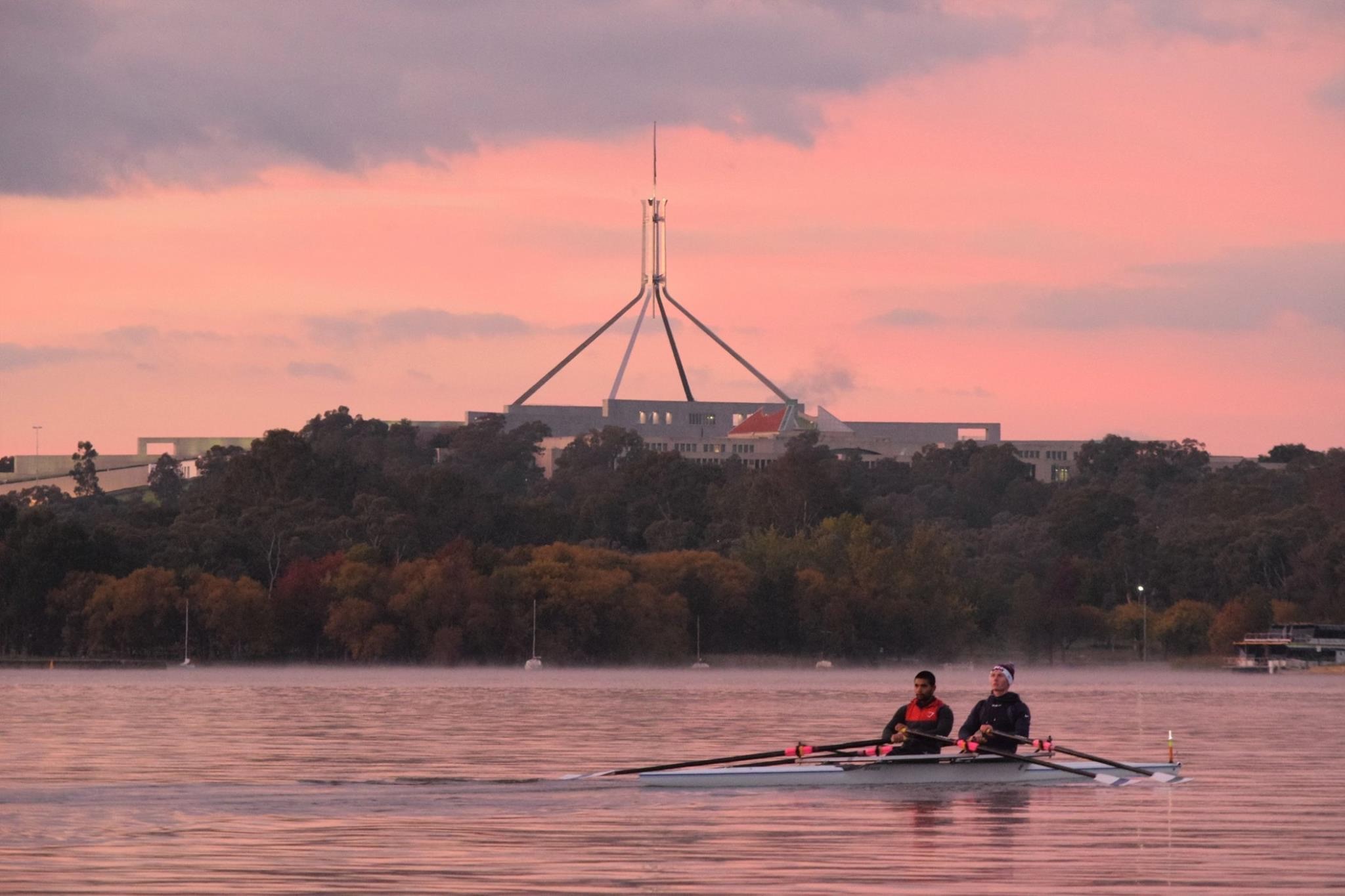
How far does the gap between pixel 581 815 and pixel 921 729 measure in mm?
6121

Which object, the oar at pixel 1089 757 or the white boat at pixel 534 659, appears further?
the white boat at pixel 534 659

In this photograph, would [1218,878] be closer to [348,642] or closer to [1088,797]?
[1088,797]

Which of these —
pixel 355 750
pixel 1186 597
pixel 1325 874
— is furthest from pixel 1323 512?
pixel 1325 874

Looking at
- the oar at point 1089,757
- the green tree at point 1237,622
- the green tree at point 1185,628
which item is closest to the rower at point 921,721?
the oar at point 1089,757

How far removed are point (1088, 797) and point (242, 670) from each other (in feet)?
272

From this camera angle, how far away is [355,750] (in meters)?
38.6

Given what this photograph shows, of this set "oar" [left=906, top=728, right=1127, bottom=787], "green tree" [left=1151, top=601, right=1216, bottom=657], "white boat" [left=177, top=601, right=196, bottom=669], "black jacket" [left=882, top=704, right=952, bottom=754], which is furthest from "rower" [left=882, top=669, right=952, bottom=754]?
"green tree" [left=1151, top=601, right=1216, bottom=657]

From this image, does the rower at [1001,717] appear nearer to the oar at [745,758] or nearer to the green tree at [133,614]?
the oar at [745,758]

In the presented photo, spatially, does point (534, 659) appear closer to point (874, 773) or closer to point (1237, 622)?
point (1237, 622)

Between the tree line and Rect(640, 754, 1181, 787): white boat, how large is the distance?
82.8 m

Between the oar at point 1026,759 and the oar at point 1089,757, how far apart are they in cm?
20

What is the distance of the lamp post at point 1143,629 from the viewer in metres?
130

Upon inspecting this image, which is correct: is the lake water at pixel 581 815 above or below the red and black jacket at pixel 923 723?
below

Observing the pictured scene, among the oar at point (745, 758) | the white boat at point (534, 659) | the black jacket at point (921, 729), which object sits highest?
the white boat at point (534, 659)
